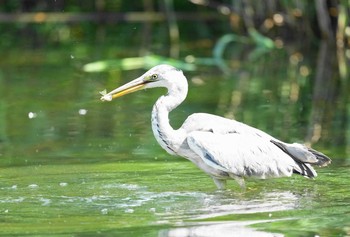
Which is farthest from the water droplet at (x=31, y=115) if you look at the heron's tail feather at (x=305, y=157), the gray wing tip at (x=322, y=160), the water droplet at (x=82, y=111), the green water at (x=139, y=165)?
the gray wing tip at (x=322, y=160)

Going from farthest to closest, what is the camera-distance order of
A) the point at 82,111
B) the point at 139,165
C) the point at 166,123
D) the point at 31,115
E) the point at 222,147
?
the point at 82,111 < the point at 31,115 < the point at 139,165 < the point at 166,123 < the point at 222,147

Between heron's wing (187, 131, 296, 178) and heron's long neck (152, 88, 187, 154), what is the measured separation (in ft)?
0.57

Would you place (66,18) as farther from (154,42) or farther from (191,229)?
(191,229)

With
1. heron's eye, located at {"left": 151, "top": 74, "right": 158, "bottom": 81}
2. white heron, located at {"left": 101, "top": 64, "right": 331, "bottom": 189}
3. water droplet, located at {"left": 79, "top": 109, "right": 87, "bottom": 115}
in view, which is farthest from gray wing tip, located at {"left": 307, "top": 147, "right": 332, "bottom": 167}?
water droplet, located at {"left": 79, "top": 109, "right": 87, "bottom": 115}

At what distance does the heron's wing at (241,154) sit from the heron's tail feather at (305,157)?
0.05 m

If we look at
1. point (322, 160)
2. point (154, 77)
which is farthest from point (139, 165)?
point (322, 160)

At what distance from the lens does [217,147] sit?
8.20 meters

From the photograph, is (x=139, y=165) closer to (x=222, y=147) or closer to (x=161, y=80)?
(x=161, y=80)

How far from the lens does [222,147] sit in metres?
8.22

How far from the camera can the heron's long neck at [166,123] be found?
8406 millimetres

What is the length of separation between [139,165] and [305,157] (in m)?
1.61

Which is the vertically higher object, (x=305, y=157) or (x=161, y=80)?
(x=161, y=80)

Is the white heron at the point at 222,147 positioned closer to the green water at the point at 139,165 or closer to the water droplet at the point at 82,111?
the green water at the point at 139,165

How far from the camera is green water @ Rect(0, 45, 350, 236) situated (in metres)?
7.09
